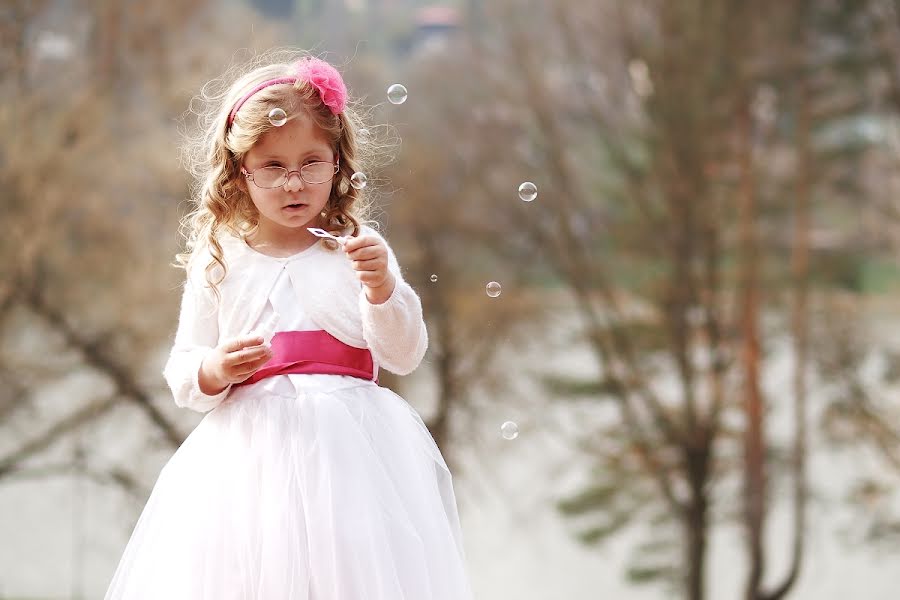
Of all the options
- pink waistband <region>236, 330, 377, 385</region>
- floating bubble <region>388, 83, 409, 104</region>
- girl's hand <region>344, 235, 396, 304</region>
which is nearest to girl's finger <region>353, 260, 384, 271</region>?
girl's hand <region>344, 235, 396, 304</region>

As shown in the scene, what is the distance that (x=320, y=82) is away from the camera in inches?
50.8

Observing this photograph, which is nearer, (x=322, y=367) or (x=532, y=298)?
(x=322, y=367)

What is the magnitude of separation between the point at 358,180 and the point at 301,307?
180 millimetres

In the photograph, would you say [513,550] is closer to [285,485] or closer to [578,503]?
[578,503]

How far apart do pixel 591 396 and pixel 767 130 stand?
139 centimetres

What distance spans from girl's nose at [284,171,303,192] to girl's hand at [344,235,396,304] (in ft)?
0.37

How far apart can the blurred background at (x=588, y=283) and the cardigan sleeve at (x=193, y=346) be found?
10.7ft

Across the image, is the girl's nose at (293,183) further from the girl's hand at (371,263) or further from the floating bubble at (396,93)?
the floating bubble at (396,93)

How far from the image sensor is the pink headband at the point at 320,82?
4.22ft

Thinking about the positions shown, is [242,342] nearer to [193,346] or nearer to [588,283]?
[193,346]

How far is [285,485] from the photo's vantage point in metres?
1.21

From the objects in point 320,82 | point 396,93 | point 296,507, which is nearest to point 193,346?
point 296,507

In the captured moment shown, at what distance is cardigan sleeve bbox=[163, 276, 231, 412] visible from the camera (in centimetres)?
125

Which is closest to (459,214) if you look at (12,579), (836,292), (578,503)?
(578,503)
